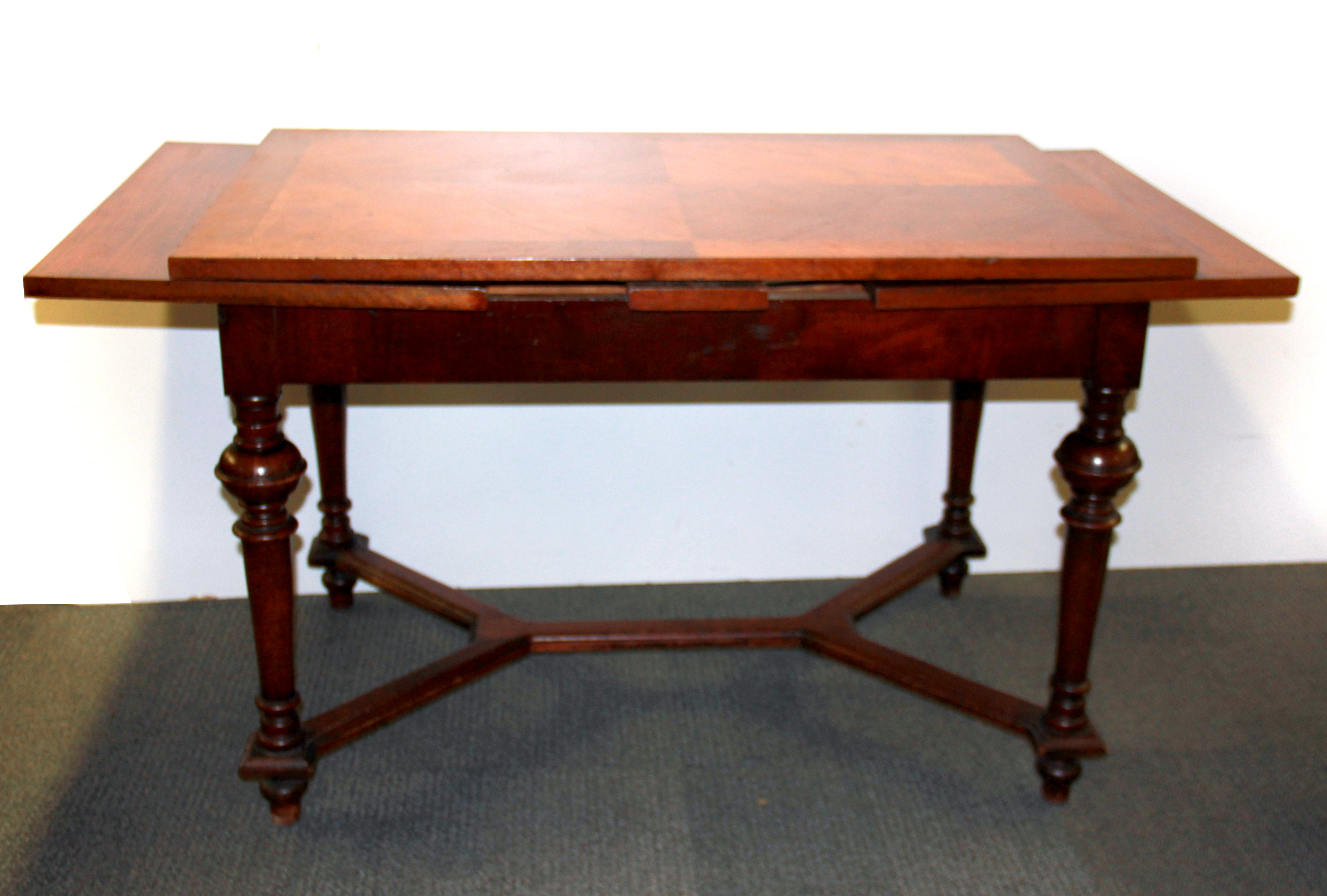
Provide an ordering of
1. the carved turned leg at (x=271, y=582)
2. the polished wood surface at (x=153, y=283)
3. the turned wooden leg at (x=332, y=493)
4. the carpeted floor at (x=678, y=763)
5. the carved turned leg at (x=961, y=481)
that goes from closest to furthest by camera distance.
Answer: the polished wood surface at (x=153, y=283), the carved turned leg at (x=271, y=582), the carpeted floor at (x=678, y=763), the turned wooden leg at (x=332, y=493), the carved turned leg at (x=961, y=481)

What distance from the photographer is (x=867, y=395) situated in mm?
2389

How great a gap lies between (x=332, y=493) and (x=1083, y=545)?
50.9 inches

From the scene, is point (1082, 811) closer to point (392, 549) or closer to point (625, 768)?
point (625, 768)

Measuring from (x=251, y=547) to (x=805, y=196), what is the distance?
877mm

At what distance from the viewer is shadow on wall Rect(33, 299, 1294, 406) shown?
2203 millimetres

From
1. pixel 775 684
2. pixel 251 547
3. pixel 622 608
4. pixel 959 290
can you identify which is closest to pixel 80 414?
pixel 251 547

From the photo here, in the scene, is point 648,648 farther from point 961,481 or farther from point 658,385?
point 961,481

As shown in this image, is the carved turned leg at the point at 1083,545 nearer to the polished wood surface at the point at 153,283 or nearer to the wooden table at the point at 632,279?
the wooden table at the point at 632,279

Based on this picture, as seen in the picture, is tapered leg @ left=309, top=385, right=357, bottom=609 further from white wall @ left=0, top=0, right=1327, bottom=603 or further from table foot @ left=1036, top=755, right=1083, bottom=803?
table foot @ left=1036, top=755, right=1083, bottom=803

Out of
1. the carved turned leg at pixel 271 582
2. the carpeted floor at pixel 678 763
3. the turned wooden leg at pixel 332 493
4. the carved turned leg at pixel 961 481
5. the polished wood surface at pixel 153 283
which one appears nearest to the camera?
the polished wood surface at pixel 153 283

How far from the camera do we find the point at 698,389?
7.71ft

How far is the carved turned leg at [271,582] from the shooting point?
1.61 m

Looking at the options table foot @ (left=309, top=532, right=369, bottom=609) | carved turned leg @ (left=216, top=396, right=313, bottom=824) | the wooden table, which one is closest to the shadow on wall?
table foot @ (left=309, top=532, right=369, bottom=609)

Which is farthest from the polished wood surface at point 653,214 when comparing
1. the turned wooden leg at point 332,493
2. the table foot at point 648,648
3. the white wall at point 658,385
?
the table foot at point 648,648
